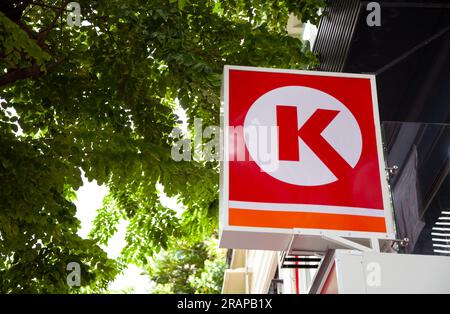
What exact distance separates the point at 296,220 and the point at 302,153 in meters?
0.56

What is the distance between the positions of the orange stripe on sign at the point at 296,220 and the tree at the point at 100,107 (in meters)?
1.93

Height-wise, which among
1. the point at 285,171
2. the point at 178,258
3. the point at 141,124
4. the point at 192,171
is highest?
the point at 178,258

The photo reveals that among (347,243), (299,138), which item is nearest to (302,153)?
(299,138)

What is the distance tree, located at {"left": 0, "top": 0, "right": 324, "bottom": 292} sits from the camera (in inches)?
230

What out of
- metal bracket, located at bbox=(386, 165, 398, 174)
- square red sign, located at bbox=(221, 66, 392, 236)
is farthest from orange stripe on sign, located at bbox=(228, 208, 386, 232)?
metal bracket, located at bbox=(386, 165, 398, 174)

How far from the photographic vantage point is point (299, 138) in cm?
459

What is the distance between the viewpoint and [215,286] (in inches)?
813

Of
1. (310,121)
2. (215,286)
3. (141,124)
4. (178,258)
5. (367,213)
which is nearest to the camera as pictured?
(367,213)

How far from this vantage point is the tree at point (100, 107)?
5.84 m

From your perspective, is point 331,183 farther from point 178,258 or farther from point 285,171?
point 178,258

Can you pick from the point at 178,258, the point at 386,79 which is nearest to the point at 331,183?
the point at 386,79

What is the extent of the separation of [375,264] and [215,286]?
17.7 m
